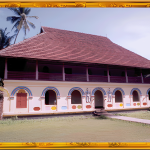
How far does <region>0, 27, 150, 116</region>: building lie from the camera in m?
11.5

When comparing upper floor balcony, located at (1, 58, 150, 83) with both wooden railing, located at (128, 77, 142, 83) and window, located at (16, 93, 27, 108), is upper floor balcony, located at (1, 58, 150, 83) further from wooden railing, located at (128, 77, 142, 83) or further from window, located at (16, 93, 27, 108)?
window, located at (16, 93, 27, 108)

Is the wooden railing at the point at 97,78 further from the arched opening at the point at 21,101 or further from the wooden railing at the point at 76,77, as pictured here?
the arched opening at the point at 21,101

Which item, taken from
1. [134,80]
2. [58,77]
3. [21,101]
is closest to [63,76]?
[58,77]

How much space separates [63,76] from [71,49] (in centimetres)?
336

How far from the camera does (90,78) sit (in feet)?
47.5

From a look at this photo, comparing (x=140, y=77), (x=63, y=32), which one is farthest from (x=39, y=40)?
(x=140, y=77)

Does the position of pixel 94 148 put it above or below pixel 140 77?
below

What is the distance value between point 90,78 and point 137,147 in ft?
41.4

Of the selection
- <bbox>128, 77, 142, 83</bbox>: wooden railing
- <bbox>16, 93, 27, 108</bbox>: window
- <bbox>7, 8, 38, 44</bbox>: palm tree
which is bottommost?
<bbox>16, 93, 27, 108</bbox>: window

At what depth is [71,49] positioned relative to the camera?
Answer: 14.9 m

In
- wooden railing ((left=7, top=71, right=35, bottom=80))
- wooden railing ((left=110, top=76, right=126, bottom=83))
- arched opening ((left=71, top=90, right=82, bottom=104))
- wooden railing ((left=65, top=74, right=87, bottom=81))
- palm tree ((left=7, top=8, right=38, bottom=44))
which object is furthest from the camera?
palm tree ((left=7, top=8, right=38, bottom=44))

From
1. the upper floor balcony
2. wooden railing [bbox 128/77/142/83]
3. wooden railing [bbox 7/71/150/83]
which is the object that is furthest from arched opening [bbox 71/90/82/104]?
wooden railing [bbox 128/77/142/83]

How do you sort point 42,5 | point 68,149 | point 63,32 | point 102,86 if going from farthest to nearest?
point 63,32, point 102,86, point 42,5, point 68,149

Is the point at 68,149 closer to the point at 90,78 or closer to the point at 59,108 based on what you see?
the point at 59,108
